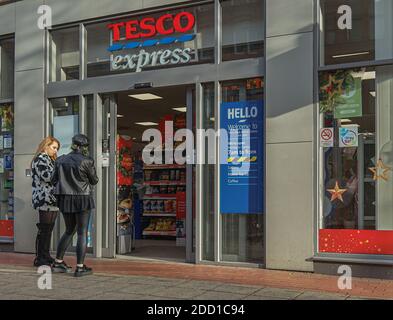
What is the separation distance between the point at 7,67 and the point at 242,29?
5167 mm

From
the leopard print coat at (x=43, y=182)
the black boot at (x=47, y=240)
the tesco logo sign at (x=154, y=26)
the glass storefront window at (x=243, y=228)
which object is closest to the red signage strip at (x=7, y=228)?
the black boot at (x=47, y=240)

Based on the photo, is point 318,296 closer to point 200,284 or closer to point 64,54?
point 200,284

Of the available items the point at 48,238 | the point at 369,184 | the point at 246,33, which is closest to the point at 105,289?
the point at 48,238

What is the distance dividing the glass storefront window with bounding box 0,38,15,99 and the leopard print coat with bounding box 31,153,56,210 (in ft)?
11.6

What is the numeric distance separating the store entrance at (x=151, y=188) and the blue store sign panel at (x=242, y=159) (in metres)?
1.83

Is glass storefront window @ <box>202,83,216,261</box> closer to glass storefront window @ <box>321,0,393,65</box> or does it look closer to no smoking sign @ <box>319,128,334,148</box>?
no smoking sign @ <box>319,128,334,148</box>

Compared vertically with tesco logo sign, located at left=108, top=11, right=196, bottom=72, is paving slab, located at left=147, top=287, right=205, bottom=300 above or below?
below

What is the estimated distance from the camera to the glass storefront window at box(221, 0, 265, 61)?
870cm

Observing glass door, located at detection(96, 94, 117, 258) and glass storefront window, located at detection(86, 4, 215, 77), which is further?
glass door, located at detection(96, 94, 117, 258)

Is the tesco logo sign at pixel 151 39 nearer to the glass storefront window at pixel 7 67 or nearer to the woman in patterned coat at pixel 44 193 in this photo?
the woman in patterned coat at pixel 44 193

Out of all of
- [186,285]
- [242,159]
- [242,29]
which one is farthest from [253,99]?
[186,285]

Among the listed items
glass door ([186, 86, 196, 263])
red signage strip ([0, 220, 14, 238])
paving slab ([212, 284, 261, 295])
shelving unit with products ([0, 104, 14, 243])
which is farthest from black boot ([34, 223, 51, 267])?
paving slab ([212, 284, 261, 295])

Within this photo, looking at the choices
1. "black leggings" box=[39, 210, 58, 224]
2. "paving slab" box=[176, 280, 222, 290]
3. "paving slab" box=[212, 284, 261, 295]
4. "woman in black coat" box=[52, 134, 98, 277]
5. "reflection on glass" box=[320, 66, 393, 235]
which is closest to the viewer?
"paving slab" box=[212, 284, 261, 295]

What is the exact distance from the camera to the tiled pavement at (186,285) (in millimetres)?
6552
